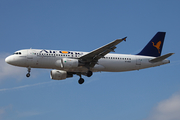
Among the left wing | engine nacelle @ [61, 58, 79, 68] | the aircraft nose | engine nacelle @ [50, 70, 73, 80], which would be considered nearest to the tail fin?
the left wing

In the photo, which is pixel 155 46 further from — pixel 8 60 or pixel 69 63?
pixel 8 60

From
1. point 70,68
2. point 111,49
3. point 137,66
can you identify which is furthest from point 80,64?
point 137,66

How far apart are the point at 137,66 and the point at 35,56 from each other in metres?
15.9

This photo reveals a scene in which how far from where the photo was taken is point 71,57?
140 ft

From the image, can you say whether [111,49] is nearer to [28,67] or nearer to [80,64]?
[80,64]

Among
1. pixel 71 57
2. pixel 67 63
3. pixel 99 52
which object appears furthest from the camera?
pixel 71 57

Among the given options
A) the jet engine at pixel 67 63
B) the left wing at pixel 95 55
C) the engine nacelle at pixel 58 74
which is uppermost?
the left wing at pixel 95 55

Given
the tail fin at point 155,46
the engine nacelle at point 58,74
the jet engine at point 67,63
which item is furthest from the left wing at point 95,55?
the tail fin at point 155,46

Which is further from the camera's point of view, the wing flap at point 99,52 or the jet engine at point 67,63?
the jet engine at point 67,63

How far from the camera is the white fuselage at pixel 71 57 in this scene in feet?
136

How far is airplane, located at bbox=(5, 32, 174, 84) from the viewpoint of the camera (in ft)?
136

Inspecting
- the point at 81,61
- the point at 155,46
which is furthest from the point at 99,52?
the point at 155,46

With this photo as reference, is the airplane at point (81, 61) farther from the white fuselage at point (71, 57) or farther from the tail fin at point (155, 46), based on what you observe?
the tail fin at point (155, 46)

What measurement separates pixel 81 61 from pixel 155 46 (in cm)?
1428
